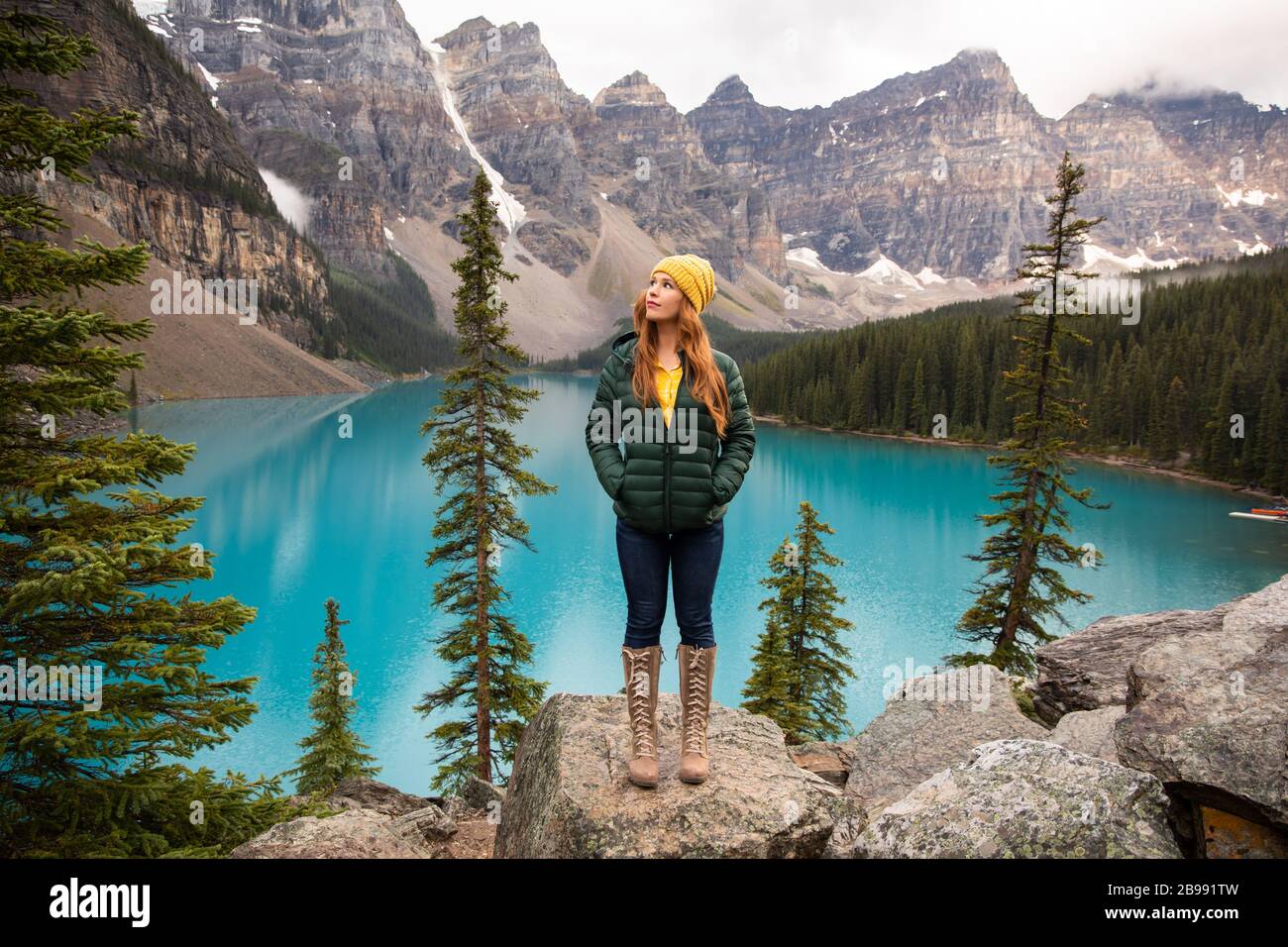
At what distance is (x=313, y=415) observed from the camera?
315 feet

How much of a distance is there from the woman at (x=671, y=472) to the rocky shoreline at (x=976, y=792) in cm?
45

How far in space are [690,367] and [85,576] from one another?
4476 mm

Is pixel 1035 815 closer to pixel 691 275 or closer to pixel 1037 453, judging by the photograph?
pixel 691 275

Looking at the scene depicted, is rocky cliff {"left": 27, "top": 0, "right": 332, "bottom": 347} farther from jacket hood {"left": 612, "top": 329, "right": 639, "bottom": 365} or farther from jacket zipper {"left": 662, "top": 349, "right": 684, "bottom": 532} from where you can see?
jacket zipper {"left": 662, "top": 349, "right": 684, "bottom": 532}

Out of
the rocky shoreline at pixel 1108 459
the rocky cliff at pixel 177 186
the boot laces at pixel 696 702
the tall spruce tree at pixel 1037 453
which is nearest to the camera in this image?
the boot laces at pixel 696 702

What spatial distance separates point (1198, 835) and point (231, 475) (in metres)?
63.2

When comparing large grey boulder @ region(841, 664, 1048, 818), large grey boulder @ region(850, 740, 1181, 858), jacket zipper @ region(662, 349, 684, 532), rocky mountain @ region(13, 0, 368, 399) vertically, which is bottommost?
large grey boulder @ region(841, 664, 1048, 818)

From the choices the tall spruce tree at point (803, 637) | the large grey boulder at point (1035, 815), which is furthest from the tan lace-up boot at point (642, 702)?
the tall spruce tree at point (803, 637)

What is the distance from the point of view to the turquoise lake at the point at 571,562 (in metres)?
24.7

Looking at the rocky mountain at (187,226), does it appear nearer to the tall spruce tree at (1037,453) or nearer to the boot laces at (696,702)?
the tall spruce tree at (1037,453)

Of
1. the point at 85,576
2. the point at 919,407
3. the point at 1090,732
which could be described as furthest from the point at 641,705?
the point at 919,407

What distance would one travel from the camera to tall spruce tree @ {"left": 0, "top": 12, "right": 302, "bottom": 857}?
5.58 meters

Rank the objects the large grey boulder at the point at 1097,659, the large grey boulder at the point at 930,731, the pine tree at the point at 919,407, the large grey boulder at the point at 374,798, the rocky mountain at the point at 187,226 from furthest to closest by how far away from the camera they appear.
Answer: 1. the rocky mountain at the point at 187,226
2. the pine tree at the point at 919,407
3. the large grey boulder at the point at 374,798
4. the large grey boulder at the point at 1097,659
5. the large grey boulder at the point at 930,731

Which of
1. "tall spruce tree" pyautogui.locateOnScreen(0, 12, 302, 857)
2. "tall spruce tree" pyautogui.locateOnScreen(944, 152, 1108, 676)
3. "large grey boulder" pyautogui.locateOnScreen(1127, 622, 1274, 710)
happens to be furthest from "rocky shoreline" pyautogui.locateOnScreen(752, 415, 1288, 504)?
"tall spruce tree" pyautogui.locateOnScreen(0, 12, 302, 857)
